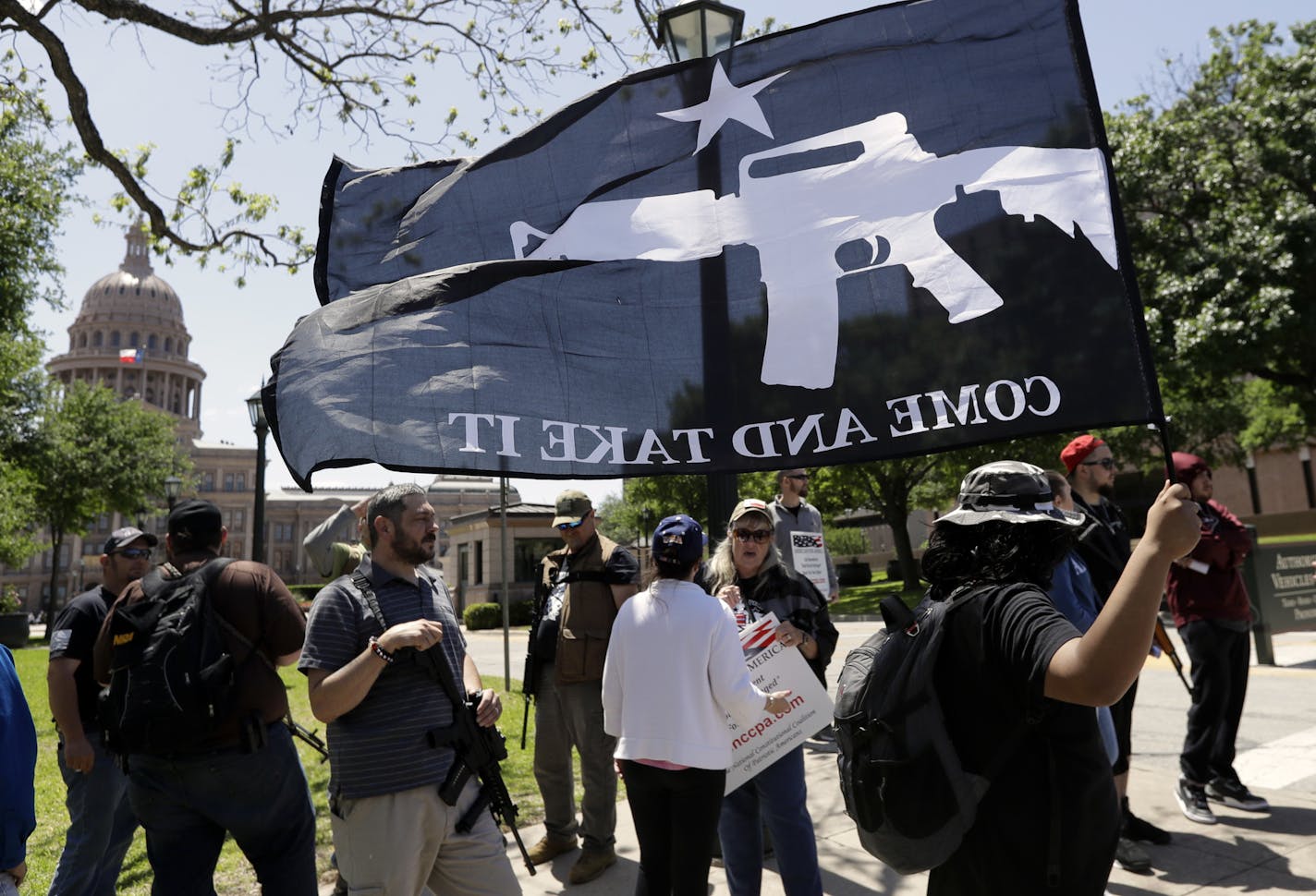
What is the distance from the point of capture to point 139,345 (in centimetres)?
14000

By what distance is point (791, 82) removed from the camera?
401 centimetres

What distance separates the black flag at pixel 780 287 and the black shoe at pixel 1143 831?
3.10m

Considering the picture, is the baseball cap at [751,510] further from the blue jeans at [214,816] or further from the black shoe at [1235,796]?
the black shoe at [1235,796]

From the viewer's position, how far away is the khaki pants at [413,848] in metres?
3.17

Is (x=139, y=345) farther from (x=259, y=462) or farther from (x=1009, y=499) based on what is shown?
(x=1009, y=499)

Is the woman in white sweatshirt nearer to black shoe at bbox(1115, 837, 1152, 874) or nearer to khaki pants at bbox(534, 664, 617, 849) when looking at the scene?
khaki pants at bbox(534, 664, 617, 849)

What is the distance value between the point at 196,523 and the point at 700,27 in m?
3.56

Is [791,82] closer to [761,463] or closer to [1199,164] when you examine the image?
[761,463]

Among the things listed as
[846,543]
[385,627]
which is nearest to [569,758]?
[385,627]

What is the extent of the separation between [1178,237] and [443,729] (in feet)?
79.5

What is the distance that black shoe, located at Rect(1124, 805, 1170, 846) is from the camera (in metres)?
5.12

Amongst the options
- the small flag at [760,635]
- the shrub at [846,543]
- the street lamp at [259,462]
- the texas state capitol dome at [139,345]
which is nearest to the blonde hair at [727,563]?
the small flag at [760,635]

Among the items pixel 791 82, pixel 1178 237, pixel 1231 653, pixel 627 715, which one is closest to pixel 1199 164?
pixel 1178 237

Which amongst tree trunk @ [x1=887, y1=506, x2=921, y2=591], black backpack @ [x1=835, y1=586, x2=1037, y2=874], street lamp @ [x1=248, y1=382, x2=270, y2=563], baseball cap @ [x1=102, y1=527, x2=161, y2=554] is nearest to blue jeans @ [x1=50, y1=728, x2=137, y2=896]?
baseball cap @ [x1=102, y1=527, x2=161, y2=554]
